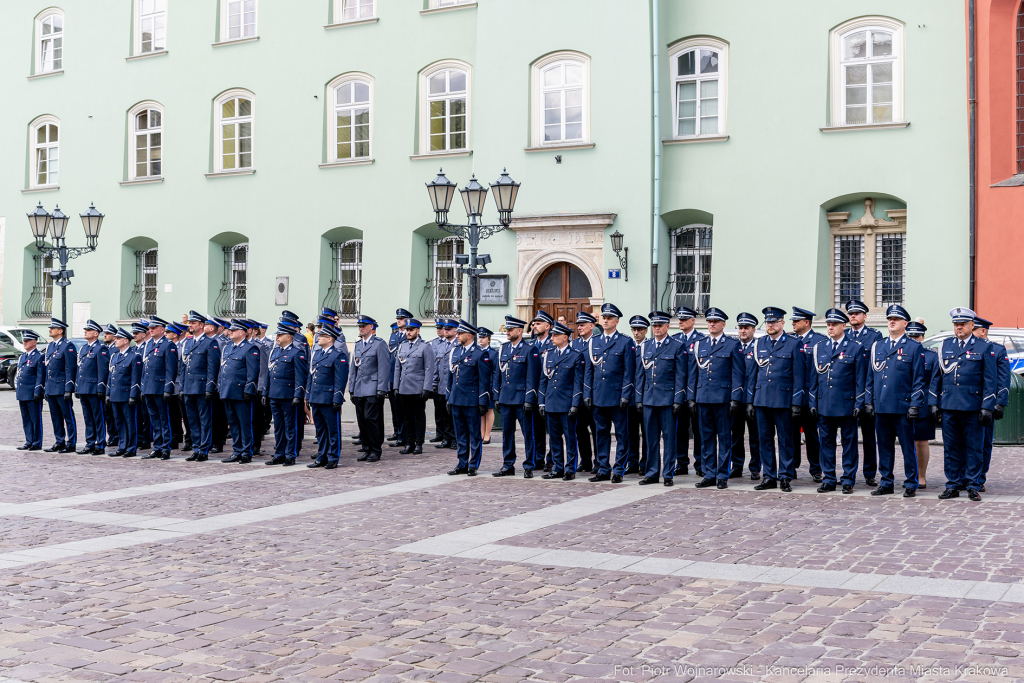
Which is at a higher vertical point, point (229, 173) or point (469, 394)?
point (229, 173)

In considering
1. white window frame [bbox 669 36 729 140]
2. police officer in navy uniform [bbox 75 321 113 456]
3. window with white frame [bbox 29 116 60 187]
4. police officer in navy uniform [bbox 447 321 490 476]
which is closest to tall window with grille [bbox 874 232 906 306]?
white window frame [bbox 669 36 729 140]

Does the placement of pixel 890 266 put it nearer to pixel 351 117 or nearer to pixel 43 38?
pixel 351 117

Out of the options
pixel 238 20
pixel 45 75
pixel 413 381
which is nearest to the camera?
pixel 413 381

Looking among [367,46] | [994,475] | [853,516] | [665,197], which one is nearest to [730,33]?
[665,197]

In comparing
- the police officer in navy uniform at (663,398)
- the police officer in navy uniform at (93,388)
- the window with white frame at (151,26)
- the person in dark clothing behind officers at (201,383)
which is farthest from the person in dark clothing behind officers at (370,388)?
the window with white frame at (151,26)

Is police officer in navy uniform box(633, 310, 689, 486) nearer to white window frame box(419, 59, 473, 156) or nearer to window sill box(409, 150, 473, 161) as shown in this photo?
window sill box(409, 150, 473, 161)

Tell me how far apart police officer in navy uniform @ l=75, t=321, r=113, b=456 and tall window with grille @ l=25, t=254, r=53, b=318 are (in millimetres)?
16688

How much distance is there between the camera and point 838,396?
1127 centimetres

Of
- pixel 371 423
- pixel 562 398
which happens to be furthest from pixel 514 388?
pixel 371 423

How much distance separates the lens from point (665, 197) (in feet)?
73.5

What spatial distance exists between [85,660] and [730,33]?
19.2 meters

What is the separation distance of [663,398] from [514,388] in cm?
196

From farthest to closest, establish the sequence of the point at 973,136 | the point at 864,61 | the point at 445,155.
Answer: the point at 445,155
the point at 864,61
the point at 973,136

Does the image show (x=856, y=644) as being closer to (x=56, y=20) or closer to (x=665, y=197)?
(x=665, y=197)
